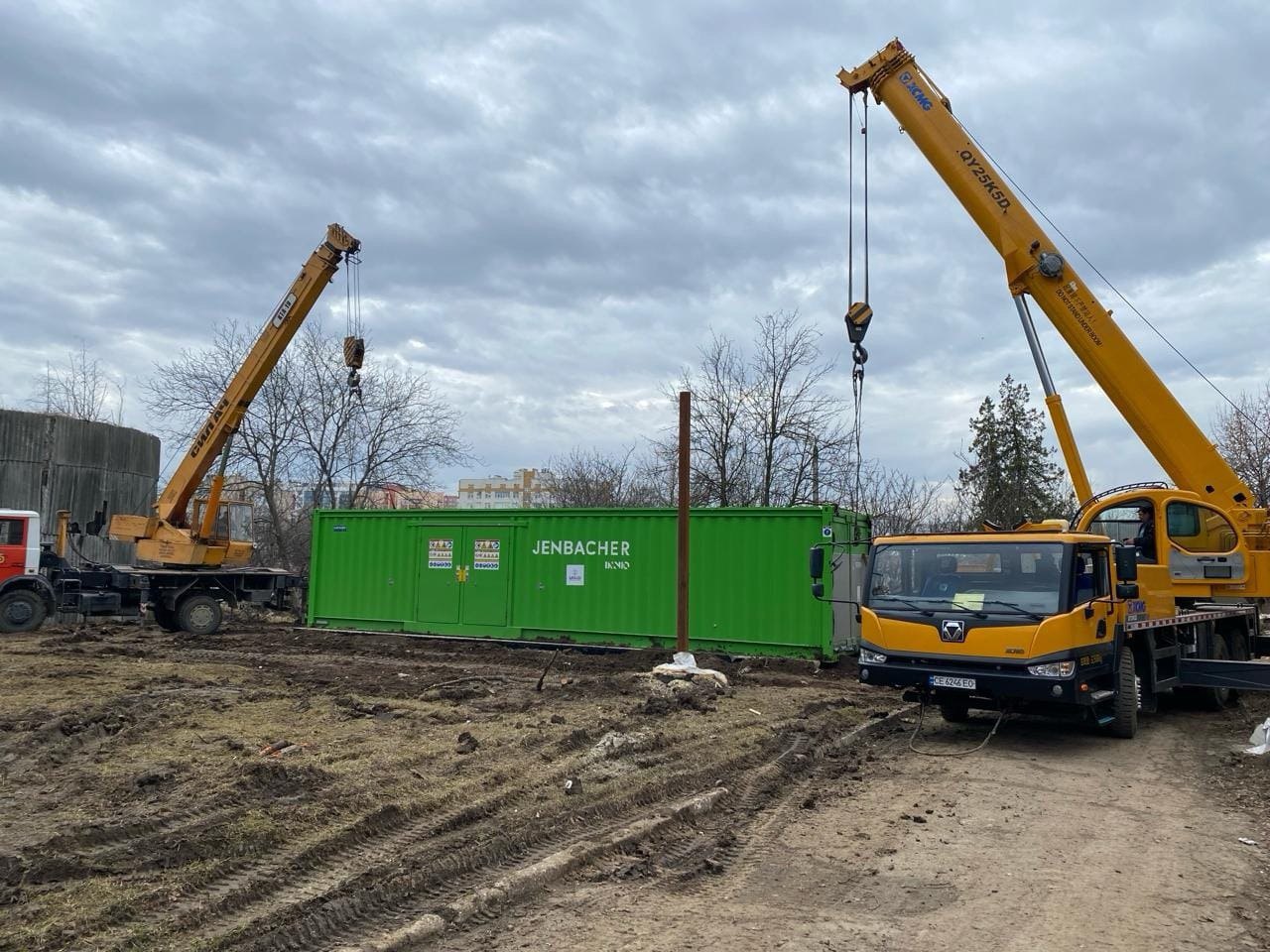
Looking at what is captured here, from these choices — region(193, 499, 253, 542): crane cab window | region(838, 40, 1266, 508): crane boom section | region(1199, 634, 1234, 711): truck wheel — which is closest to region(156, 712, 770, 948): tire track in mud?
region(1199, 634, 1234, 711): truck wheel

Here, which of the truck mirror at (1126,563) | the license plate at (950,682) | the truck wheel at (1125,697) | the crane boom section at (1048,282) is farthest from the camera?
the crane boom section at (1048,282)

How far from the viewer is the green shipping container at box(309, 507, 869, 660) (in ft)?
48.3

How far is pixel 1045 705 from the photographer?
9.49 meters

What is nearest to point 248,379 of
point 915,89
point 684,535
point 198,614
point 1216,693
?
point 198,614

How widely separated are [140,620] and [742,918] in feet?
65.9

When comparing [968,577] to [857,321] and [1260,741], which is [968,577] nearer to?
[1260,741]

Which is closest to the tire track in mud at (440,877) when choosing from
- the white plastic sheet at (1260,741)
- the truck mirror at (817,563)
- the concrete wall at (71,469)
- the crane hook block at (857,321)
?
the truck mirror at (817,563)

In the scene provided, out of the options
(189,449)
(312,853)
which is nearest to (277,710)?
(312,853)

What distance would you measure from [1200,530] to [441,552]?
12.3 m

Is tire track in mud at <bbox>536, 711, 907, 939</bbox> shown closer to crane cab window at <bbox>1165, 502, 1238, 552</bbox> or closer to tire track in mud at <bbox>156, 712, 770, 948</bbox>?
tire track in mud at <bbox>156, 712, 770, 948</bbox>

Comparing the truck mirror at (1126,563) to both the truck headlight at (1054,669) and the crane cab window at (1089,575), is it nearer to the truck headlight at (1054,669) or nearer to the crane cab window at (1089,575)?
the crane cab window at (1089,575)

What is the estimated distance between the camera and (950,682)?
8336 millimetres

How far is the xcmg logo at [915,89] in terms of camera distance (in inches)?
497

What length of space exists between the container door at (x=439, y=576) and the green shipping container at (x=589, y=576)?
2 centimetres
